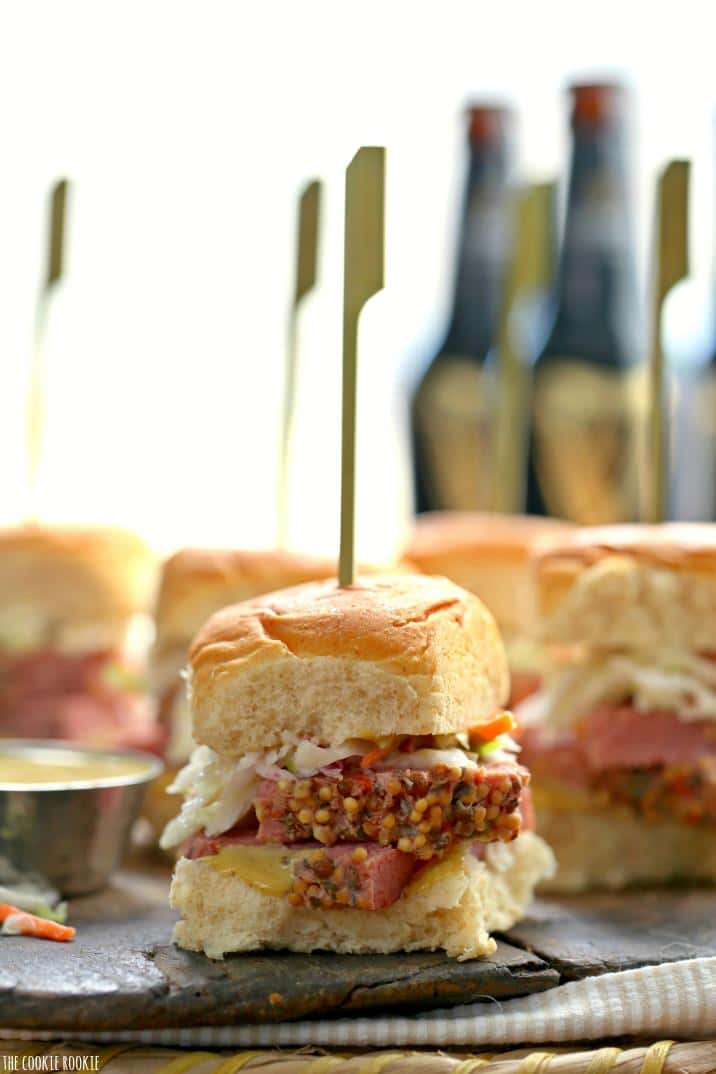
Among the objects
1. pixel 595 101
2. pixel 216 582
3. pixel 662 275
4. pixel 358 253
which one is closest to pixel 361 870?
pixel 358 253

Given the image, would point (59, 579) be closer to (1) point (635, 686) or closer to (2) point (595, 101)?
(1) point (635, 686)

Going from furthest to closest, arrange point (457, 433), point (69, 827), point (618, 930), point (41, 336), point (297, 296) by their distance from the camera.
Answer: point (457, 433)
point (41, 336)
point (297, 296)
point (69, 827)
point (618, 930)

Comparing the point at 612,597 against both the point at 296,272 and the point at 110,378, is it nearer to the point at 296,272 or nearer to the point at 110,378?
the point at 296,272

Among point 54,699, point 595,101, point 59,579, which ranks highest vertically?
point 595,101

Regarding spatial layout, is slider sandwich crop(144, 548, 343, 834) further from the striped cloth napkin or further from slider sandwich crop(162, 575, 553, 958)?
the striped cloth napkin

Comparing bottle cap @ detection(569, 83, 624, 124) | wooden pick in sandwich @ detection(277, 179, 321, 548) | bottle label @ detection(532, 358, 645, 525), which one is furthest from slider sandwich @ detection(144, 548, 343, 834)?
bottle cap @ detection(569, 83, 624, 124)

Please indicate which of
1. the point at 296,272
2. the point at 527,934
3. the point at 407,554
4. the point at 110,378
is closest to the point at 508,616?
the point at 407,554
